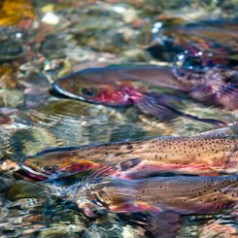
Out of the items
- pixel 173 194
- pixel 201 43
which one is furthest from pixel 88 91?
pixel 173 194

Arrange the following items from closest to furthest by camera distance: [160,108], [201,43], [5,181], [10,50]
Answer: [5,181] → [160,108] → [201,43] → [10,50]

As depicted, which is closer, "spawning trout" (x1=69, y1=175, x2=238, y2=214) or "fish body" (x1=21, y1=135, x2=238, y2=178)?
"spawning trout" (x1=69, y1=175, x2=238, y2=214)

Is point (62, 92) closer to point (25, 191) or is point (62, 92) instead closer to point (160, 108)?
point (160, 108)

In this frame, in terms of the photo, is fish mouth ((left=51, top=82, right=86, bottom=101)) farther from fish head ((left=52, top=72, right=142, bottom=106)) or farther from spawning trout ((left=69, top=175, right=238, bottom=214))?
spawning trout ((left=69, top=175, right=238, bottom=214))

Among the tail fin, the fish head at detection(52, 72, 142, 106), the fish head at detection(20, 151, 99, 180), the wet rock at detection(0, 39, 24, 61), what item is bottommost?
the tail fin

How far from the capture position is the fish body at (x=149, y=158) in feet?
13.6

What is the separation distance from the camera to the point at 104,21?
6488mm

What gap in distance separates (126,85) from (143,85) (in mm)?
140

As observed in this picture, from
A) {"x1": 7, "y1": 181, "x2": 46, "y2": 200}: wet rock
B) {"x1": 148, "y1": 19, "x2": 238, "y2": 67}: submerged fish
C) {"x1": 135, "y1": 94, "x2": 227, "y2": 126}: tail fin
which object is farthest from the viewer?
{"x1": 148, "y1": 19, "x2": 238, "y2": 67}: submerged fish

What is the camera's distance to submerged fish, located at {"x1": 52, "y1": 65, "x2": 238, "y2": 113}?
201 inches

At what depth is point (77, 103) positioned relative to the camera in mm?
5195

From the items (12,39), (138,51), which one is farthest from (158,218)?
(12,39)

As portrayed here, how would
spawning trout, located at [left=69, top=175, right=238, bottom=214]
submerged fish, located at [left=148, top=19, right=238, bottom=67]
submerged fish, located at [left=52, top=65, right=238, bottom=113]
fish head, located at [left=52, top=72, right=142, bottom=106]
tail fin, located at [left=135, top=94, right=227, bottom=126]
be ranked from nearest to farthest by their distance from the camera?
spawning trout, located at [left=69, top=175, right=238, bottom=214], tail fin, located at [left=135, top=94, right=227, bottom=126], submerged fish, located at [left=52, top=65, right=238, bottom=113], fish head, located at [left=52, top=72, right=142, bottom=106], submerged fish, located at [left=148, top=19, right=238, bottom=67]

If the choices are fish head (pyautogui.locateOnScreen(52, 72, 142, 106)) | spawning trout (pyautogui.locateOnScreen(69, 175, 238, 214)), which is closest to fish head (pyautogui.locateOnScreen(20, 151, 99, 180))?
spawning trout (pyautogui.locateOnScreen(69, 175, 238, 214))
